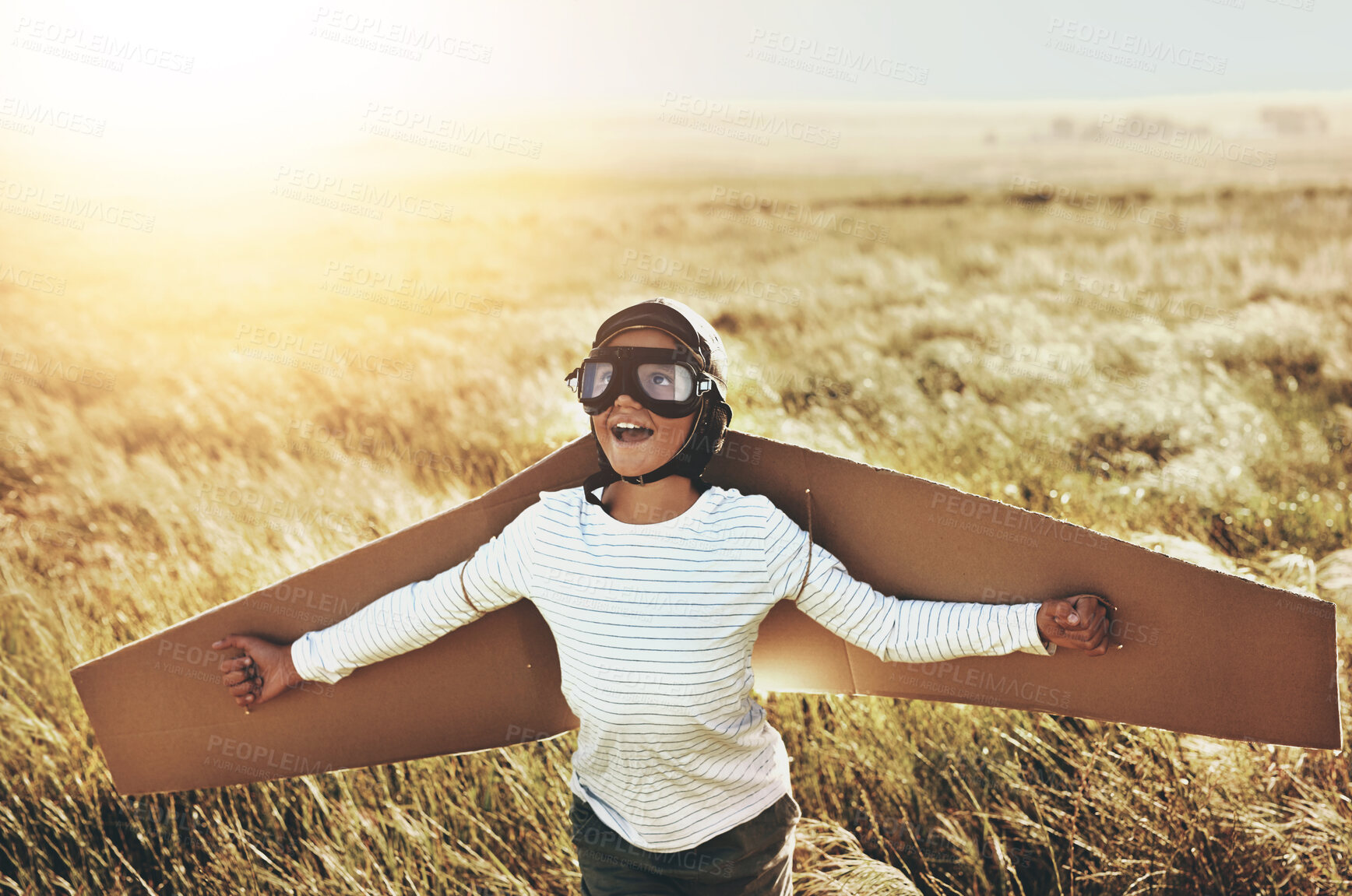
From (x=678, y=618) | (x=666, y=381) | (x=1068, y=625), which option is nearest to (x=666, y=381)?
(x=666, y=381)

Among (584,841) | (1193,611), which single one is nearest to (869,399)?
(1193,611)

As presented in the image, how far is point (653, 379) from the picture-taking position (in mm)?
2135

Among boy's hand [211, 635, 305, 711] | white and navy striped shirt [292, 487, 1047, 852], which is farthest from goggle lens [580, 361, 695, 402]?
boy's hand [211, 635, 305, 711]

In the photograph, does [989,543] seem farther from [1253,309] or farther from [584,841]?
[1253,309]

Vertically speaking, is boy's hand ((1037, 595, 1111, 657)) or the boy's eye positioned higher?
the boy's eye

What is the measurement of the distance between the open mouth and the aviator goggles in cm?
5

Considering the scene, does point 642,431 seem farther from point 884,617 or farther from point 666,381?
point 884,617

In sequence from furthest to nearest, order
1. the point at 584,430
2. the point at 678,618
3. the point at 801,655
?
the point at 584,430 → the point at 801,655 → the point at 678,618

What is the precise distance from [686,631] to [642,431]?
432 millimetres

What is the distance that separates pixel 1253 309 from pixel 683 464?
23.6 ft

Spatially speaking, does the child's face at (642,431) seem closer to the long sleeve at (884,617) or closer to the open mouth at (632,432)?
the open mouth at (632,432)

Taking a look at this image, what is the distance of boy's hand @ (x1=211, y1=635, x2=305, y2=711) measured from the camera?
8.44 ft

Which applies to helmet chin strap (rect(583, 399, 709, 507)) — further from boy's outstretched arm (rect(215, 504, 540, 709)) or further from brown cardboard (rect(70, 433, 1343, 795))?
brown cardboard (rect(70, 433, 1343, 795))

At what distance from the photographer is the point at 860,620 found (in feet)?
7.14
